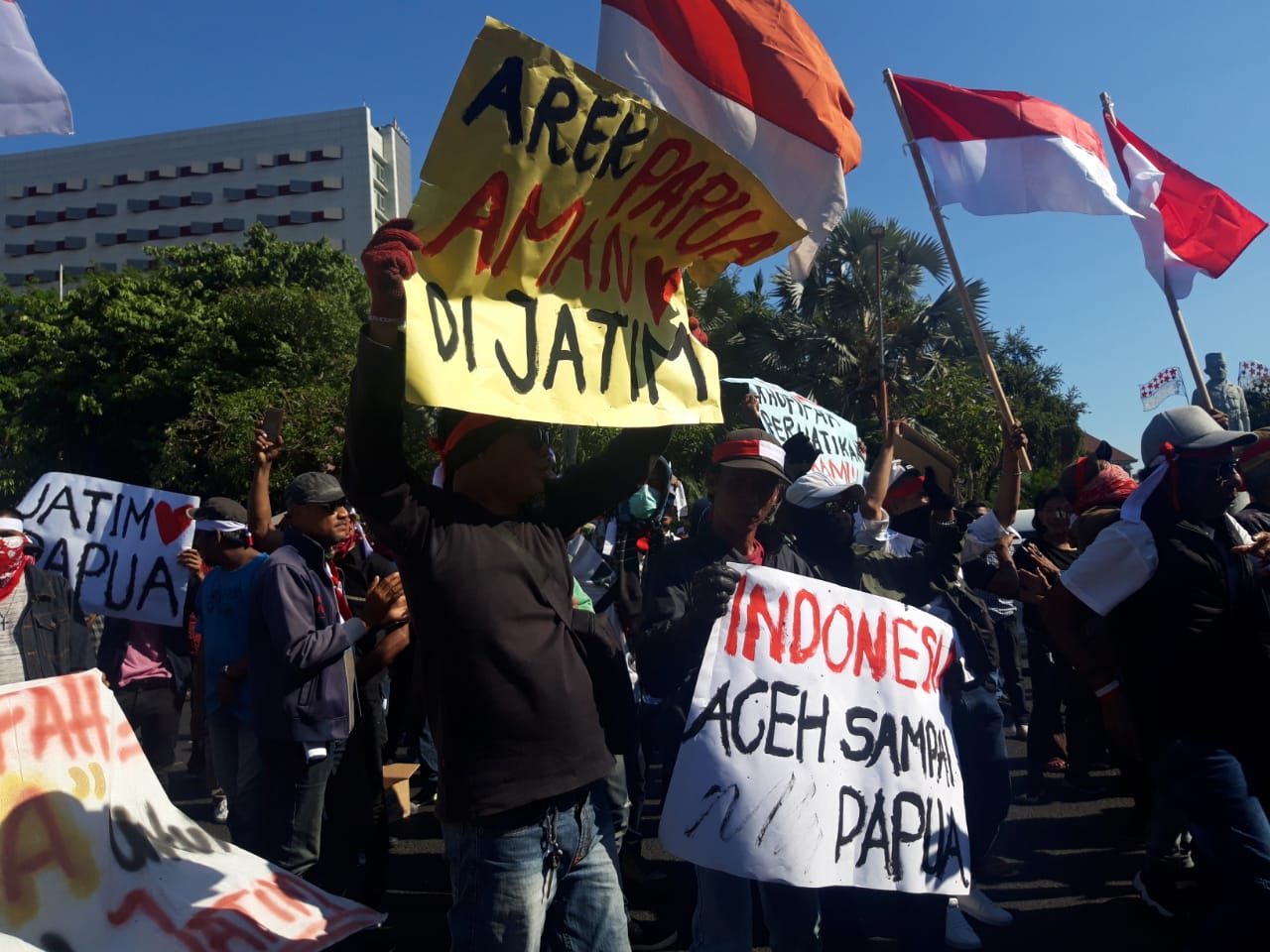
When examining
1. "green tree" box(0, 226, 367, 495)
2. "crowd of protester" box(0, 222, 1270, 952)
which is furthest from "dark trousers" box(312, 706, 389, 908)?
"green tree" box(0, 226, 367, 495)

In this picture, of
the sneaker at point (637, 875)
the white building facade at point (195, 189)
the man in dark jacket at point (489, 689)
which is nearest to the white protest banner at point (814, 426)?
the sneaker at point (637, 875)

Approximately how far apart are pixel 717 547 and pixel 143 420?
1138 inches

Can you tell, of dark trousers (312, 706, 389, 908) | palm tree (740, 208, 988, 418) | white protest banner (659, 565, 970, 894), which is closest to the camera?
white protest banner (659, 565, 970, 894)

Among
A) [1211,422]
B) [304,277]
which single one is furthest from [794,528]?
[304,277]

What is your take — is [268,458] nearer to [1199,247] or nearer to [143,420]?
[1199,247]

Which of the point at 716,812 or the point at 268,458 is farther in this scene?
the point at 268,458

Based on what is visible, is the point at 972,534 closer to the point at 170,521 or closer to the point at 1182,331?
the point at 1182,331

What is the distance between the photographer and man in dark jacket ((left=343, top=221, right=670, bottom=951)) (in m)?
1.96

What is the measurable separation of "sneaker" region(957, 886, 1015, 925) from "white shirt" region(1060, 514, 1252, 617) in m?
1.70

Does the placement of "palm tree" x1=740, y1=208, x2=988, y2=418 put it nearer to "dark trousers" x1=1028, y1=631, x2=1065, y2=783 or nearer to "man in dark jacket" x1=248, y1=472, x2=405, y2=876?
"dark trousers" x1=1028, y1=631, x2=1065, y2=783

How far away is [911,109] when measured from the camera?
5.21 m

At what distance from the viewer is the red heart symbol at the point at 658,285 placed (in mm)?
2713

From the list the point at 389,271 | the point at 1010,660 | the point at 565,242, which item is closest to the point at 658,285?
the point at 565,242

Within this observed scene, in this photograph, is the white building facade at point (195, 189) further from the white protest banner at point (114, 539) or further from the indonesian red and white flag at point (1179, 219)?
the indonesian red and white flag at point (1179, 219)
